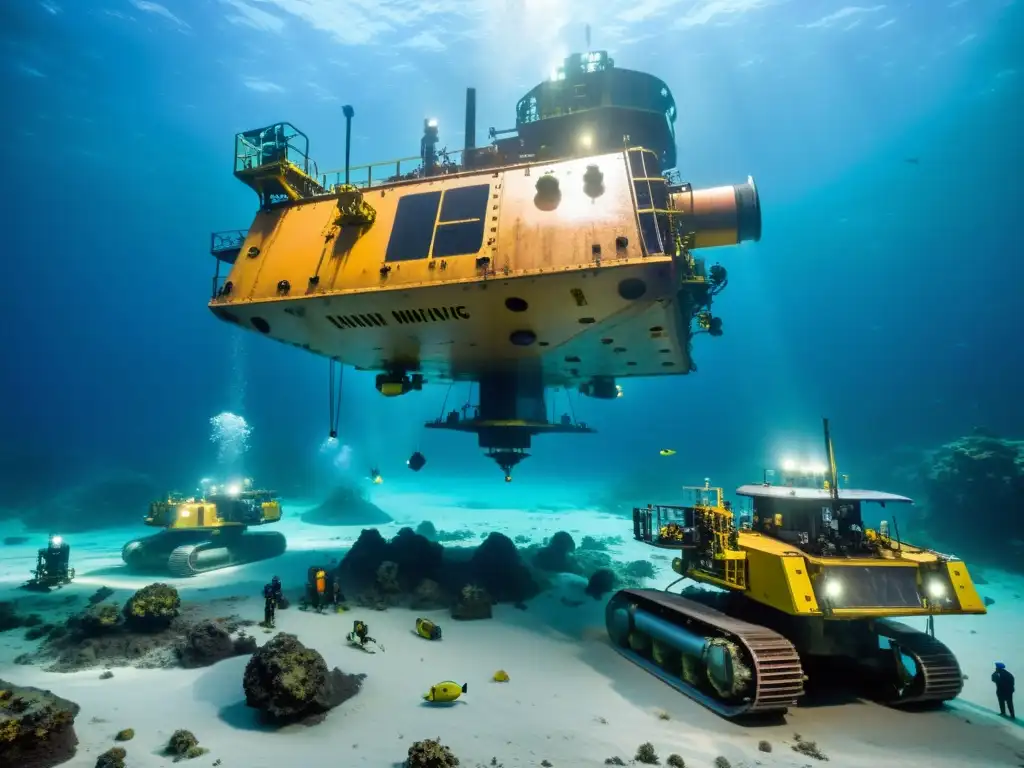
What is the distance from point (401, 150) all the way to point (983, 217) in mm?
95328

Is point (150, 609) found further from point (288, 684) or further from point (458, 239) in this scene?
point (458, 239)

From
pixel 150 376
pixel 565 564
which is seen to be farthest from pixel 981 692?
pixel 150 376

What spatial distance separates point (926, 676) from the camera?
7.80 m

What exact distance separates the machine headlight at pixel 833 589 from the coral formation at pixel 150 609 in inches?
577

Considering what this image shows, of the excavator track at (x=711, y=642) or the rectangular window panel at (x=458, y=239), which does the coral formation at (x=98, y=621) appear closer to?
the rectangular window panel at (x=458, y=239)

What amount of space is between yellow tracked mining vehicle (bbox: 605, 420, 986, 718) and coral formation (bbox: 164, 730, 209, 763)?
8.27 metres

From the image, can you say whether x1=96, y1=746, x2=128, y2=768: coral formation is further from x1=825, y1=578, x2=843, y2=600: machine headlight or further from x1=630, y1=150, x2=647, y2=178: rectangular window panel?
x1=630, y1=150, x2=647, y2=178: rectangular window panel

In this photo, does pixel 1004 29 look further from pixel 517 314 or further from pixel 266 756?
pixel 266 756

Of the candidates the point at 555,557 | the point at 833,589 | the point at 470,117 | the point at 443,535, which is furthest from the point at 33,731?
the point at 443,535

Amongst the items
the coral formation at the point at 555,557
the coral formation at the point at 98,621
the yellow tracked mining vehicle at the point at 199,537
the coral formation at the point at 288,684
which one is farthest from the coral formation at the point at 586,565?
the coral formation at the point at 98,621

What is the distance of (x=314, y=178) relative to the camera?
13172mm

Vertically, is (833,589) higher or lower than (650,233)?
lower

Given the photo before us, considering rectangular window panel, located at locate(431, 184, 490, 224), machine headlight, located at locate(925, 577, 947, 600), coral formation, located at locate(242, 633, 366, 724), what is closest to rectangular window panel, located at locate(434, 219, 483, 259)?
rectangular window panel, located at locate(431, 184, 490, 224)

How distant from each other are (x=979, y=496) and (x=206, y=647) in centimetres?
3984
